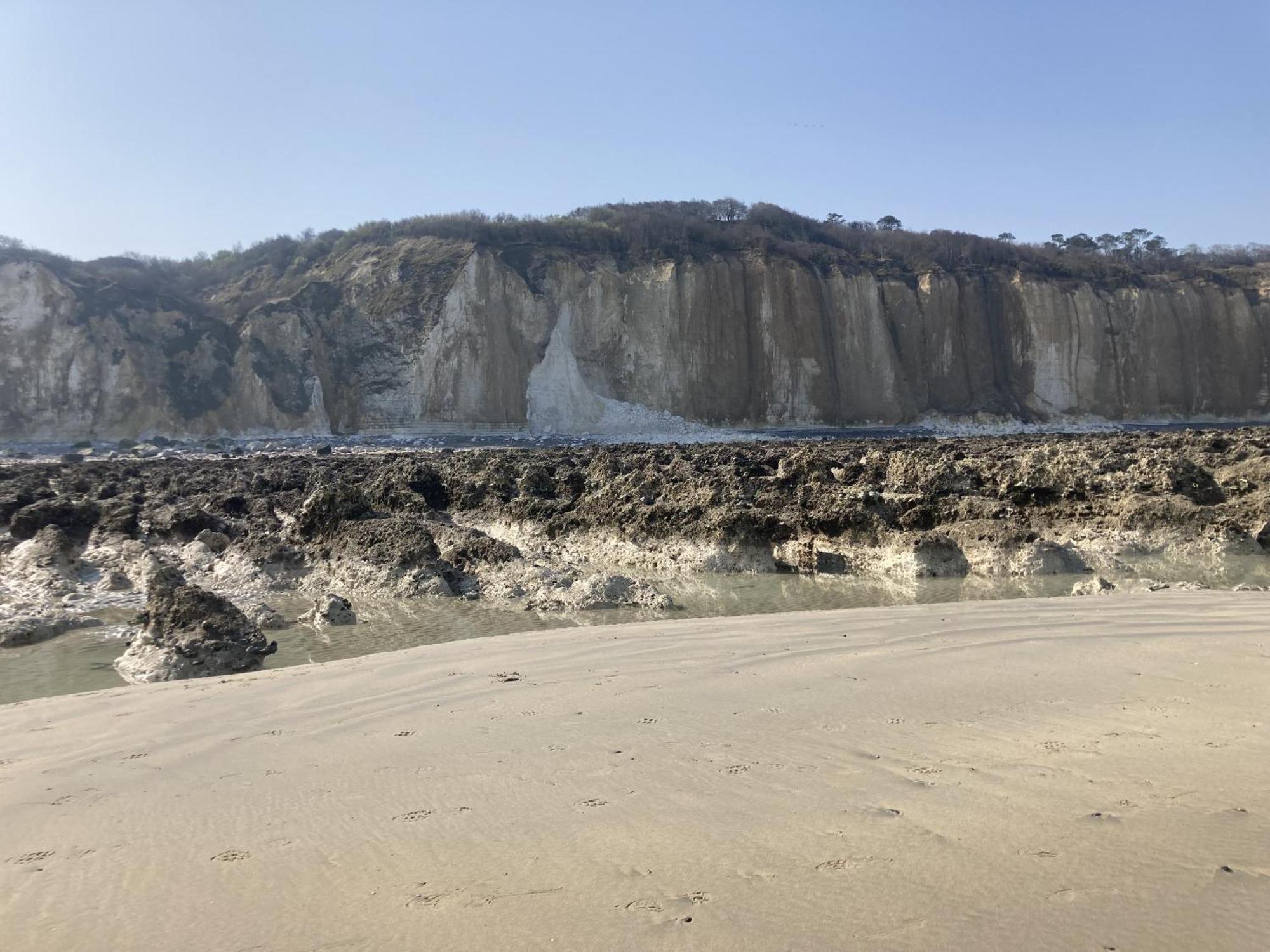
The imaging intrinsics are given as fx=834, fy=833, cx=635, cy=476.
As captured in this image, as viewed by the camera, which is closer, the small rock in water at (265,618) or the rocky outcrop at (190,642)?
the rocky outcrop at (190,642)

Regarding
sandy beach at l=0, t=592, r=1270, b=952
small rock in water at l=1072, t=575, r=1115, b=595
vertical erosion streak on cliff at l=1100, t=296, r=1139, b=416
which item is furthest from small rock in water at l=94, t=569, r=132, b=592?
vertical erosion streak on cliff at l=1100, t=296, r=1139, b=416

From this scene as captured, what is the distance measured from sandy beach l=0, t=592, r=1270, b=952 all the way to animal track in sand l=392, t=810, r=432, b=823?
2 centimetres

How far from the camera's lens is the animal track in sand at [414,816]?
9.62 ft

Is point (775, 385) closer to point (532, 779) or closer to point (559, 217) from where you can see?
point (559, 217)

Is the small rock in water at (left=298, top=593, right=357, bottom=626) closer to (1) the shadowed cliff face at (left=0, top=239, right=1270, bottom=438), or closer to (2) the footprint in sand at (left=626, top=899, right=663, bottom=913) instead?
(2) the footprint in sand at (left=626, top=899, right=663, bottom=913)

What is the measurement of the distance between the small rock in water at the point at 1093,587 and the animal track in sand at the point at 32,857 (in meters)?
8.05

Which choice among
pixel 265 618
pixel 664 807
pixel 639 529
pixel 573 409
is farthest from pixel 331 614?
pixel 573 409

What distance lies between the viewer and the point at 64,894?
8.20 ft

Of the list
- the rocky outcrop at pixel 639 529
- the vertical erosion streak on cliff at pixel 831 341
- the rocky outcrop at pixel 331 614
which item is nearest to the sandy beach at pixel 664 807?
the rocky outcrop at pixel 331 614

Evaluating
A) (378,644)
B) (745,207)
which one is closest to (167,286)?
(745,207)

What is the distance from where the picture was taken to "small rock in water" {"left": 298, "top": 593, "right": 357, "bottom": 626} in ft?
25.6

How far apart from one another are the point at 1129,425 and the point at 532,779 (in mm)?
51768

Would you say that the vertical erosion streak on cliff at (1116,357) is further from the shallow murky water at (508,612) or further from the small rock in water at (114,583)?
the small rock in water at (114,583)

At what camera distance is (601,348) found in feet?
147
